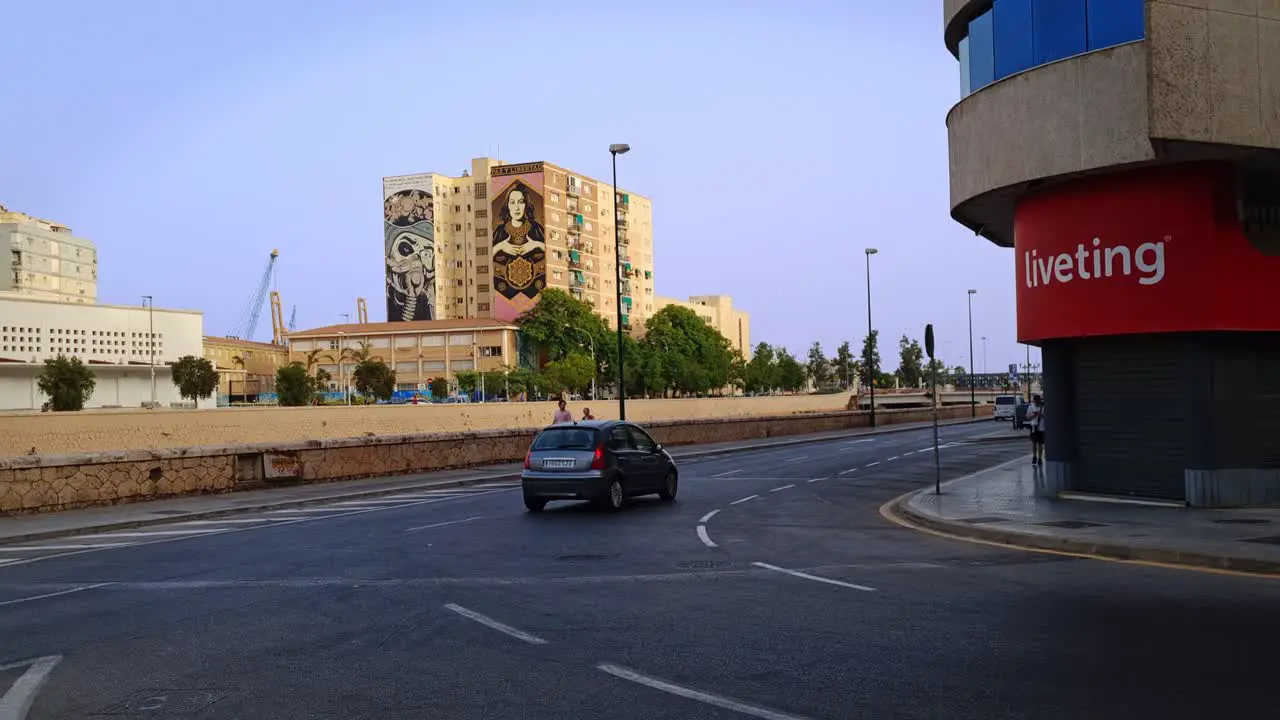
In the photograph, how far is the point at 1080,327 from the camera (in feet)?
62.2

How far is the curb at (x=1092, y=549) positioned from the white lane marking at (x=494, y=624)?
753cm

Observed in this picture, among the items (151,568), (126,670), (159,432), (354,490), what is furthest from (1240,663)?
(159,432)

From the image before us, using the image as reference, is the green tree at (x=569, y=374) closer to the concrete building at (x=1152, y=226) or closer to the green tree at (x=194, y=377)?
the green tree at (x=194, y=377)

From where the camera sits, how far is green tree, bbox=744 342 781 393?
17188cm

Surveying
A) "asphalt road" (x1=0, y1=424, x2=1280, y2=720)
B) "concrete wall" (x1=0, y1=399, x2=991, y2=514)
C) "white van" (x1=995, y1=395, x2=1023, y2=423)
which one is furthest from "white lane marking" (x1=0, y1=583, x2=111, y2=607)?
"white van" (x1=995, y1=395, x2=1023, y2=423)

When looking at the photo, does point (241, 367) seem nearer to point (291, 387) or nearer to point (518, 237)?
point (518, 237)

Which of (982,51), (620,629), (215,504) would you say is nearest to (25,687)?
(620,629)

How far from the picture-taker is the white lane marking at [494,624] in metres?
8.96

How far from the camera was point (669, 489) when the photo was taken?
23141mm

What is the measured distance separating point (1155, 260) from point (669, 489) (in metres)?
10.1

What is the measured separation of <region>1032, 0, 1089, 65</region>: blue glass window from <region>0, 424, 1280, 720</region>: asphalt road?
8687mm

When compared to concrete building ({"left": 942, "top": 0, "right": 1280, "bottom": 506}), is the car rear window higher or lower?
lower

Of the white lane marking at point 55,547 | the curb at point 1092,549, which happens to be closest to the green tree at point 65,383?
the white lane marking at point 55,547

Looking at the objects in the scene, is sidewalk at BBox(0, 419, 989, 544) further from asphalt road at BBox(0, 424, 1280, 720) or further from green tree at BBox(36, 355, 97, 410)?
green tree at BBox(36, 355, 97, 410)
